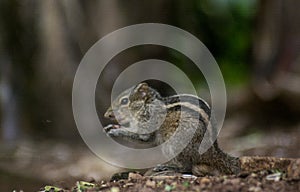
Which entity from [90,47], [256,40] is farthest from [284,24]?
[90,47]

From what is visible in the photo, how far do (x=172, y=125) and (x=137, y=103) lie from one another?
38 cm

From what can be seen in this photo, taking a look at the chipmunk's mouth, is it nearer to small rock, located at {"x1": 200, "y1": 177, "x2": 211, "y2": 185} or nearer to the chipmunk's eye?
the chipmunk's eye

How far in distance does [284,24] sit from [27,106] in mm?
4407

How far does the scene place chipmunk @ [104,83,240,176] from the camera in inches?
196

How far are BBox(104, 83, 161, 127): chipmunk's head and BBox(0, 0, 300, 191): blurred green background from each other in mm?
4985

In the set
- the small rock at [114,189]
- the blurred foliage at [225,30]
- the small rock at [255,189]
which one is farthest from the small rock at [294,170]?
the blurred foliage at [225,30]

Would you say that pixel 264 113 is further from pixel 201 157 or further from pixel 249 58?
pixel 201 157

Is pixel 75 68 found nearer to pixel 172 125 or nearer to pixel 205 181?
pixel 172 125

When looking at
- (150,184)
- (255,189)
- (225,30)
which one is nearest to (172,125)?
(150,184)

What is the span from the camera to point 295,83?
11211mm

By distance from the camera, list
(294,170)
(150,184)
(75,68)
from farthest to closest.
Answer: (75,68)
(150,184)
(294,170)

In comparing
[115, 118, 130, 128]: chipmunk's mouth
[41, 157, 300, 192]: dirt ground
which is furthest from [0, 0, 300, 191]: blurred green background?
[41, 157, 300, 192]: dirt ground

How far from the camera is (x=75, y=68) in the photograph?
11.2 metres

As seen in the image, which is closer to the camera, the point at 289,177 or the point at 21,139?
the point at 289,177
